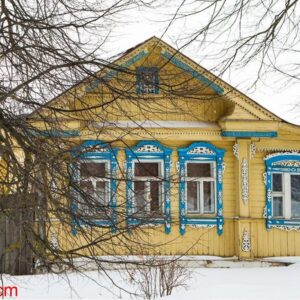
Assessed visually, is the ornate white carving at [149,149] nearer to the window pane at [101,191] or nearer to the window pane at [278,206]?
the window pane at [278,206]

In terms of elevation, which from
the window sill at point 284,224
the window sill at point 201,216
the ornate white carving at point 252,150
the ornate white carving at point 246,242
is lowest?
the ornate white carving at point 246,242

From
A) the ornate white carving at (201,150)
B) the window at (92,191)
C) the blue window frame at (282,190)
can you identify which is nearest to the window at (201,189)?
the ornate white carving at (201,150)

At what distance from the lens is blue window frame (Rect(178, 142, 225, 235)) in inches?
666

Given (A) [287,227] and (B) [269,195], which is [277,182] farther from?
(A) [287,227]

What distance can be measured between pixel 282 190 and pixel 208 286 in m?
5.09

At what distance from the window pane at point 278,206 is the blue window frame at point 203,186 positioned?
1408 mm

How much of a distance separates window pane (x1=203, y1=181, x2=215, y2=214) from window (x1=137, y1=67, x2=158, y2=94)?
34.8ft

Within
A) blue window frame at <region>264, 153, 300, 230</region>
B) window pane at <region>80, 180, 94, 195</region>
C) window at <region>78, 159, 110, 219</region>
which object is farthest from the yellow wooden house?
window pane at <region>80, 180, 94, 195</region>

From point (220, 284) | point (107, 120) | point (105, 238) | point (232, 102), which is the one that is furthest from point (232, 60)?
point (232, 102)

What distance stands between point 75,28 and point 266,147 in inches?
438

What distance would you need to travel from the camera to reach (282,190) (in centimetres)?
1752

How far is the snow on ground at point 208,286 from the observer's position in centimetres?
1174

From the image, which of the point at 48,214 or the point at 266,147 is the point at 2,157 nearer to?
the point at 48,214

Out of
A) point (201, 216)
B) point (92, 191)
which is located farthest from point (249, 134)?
point (92, 191)
